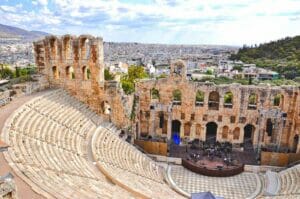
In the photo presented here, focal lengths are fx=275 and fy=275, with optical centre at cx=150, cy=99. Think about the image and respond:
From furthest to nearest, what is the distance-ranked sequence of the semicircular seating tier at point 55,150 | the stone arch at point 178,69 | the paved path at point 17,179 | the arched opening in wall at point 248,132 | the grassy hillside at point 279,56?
the grassy hillside at point 279,56 → the arched opening in wall at point 248,132 → the stone arch at point 178,69 → the semicircular seating tier at point 55,150 → the paved path at point 17,179

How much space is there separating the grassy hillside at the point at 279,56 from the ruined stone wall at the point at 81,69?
51421 millimetres

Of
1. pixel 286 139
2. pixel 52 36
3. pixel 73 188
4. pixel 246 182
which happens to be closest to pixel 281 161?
pixel 286 139

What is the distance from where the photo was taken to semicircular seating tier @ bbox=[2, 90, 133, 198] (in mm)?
11523

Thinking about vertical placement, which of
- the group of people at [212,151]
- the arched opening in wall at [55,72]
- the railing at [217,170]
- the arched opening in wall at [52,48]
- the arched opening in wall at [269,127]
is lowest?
the railing at [217,170]

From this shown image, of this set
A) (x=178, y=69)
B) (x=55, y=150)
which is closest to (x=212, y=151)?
(x=178, y=69)

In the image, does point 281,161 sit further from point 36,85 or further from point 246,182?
point 36,85

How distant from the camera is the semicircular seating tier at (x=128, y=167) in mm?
15633

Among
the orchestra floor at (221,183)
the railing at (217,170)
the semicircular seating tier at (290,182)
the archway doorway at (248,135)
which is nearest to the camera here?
the semicircular seating tier at (290,182)

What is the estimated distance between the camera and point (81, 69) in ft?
81.7

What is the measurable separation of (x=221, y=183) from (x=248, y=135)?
33.6ft

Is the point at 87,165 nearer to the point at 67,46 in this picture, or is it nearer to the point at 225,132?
the point at 67,46

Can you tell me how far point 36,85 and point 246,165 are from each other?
62.4ft

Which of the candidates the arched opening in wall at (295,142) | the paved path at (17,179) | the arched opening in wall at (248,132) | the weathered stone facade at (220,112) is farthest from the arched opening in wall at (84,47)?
the arched opening in wall at (295,142)

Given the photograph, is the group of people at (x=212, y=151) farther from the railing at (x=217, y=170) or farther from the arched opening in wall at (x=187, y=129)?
the arched opening in wall at (x=187, y=129)
